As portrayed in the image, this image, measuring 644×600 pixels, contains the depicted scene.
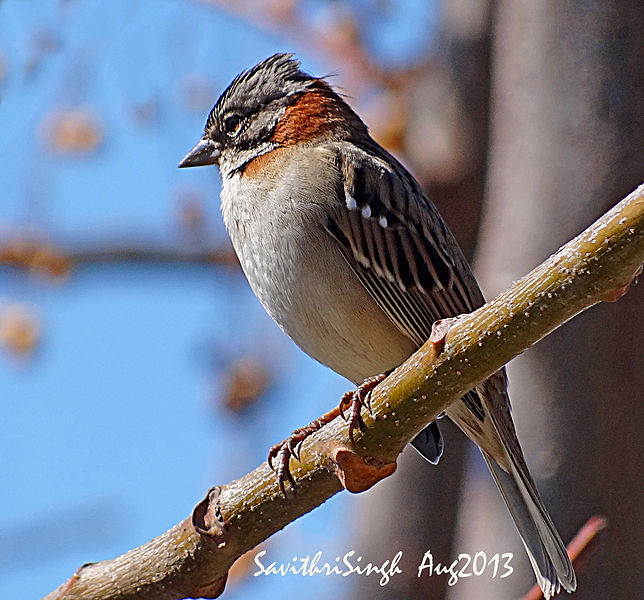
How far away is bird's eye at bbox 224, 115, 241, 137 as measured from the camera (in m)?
4.27

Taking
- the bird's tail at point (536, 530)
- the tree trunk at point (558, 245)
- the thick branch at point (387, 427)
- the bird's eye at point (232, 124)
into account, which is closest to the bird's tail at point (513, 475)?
the bird's tail at point (536, 530)

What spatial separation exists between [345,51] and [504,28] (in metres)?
2.26

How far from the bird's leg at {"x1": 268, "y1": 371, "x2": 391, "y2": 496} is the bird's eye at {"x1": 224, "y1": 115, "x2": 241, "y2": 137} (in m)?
1.64

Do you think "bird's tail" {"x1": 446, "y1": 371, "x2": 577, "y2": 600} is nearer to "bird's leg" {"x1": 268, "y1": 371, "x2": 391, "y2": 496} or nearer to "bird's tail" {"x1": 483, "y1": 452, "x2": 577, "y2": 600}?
"bird's tail" {"x1": 483, "y1": 452, "x2": 577, "y2": 600}

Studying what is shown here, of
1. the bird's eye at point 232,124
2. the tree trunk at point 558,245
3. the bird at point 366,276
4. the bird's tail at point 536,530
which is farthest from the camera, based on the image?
the bird's eye at point 232,124

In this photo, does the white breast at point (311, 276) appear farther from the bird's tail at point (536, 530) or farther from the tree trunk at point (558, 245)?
the tree trunk at point (558, 245)

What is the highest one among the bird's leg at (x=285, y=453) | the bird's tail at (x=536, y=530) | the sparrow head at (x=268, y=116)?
the sparrow head at (x=268, y=116)

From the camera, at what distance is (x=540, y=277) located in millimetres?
2172

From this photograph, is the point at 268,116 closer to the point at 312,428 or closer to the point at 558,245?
the point at 558,245

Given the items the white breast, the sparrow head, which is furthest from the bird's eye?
the white breast

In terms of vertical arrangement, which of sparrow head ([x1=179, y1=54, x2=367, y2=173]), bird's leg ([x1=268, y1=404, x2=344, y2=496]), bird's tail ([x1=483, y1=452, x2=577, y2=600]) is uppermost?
sparrow head ([x1=179, y1=54, x2=367, y2=173])

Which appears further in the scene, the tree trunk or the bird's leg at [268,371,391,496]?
the tree trunk

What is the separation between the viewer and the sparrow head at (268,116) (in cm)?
407

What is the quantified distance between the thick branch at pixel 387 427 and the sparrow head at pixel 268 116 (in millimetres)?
1719
